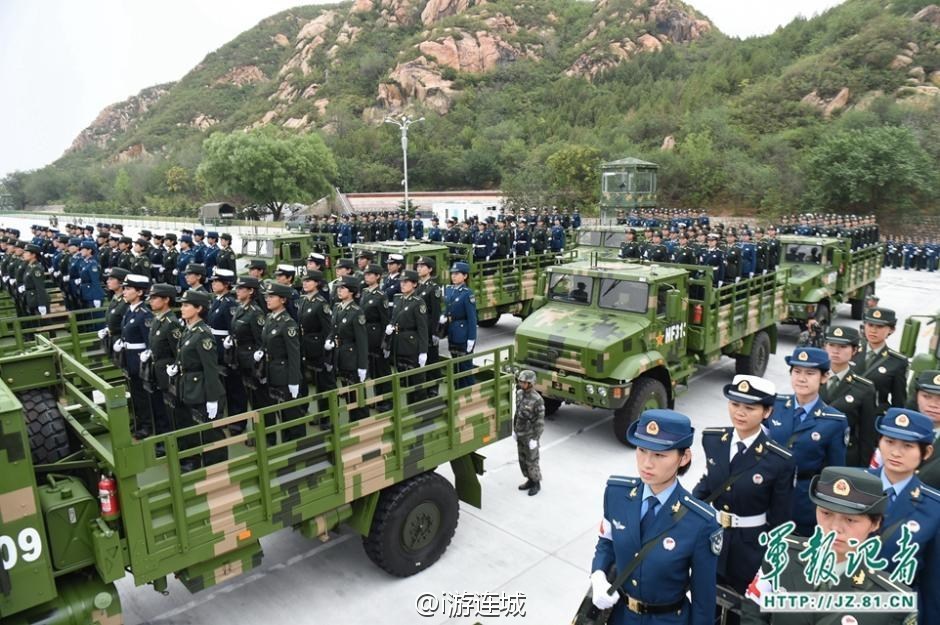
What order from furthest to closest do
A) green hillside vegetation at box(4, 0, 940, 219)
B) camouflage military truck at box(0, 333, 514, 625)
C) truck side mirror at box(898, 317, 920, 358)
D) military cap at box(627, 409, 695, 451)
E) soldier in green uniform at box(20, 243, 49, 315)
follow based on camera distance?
green hillside vegetation at box(4, 0, 940, 219) < soldier in green uniform at box(20, 243, 49, 315) < truck side mirror at box(898, 317, 920, 358) < camouflage military truck at box(0, 333, 514, 625) < military cap at box(627, 409, 695, 451)

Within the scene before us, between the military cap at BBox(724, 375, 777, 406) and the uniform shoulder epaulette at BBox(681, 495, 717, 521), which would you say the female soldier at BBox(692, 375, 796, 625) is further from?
the uniform shoulder epaulette at BBox(681, 495, 717, 521)

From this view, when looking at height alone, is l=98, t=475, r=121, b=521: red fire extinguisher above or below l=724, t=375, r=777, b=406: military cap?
below

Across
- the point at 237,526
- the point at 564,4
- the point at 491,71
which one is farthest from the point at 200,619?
the point at 564,4

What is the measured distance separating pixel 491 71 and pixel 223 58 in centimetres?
6565

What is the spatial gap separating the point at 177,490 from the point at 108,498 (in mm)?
362

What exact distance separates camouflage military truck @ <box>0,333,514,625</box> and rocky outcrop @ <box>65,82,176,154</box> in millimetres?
143589

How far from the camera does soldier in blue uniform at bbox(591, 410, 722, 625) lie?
2648mm

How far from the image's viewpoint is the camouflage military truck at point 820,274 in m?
11.9

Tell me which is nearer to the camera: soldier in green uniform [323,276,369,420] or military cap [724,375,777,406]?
military cap [724,375,777,406]

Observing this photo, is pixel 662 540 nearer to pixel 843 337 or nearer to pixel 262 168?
pixel 843 337

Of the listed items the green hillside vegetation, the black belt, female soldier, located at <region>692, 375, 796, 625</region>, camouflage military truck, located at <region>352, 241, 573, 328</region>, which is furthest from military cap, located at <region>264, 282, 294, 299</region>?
the green hillside vegetation

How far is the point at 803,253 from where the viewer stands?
12992mm

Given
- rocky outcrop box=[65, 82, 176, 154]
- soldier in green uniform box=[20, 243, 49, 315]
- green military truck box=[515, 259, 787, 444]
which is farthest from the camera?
rocky outcrop box=[65, 82, 176, 154]

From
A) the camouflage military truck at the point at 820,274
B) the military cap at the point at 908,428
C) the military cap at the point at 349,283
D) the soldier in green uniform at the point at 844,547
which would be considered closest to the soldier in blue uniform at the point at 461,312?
the military cap at the point at 349,283
